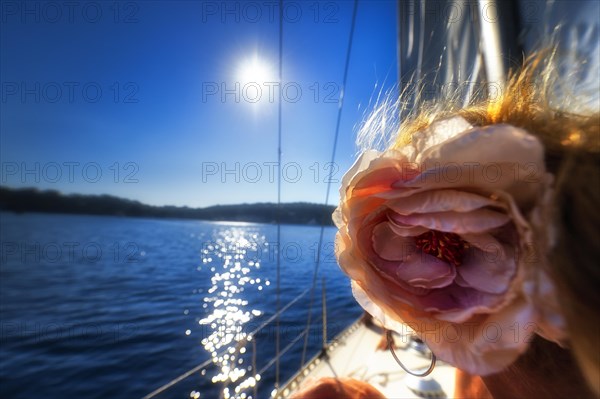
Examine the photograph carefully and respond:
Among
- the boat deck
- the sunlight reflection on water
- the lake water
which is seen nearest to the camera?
the boat deck

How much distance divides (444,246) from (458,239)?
0.01 metres

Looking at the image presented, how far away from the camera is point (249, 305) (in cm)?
734

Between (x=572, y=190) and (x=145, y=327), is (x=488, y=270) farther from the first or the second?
(x=145, y=327)

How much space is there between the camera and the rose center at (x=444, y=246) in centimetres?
27

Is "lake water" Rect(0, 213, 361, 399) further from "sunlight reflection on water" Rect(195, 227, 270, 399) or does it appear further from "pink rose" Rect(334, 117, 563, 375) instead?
"pink rose" Rect(334, 117, 563, 375)

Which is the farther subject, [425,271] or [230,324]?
[230,324]

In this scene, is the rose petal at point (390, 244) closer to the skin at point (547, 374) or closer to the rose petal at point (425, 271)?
the rose petal at point (425, 271)

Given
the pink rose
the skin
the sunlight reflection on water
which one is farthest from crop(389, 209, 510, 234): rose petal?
the sunlight reflection on water

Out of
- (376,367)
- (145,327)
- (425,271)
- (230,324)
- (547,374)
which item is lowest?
(230,324)

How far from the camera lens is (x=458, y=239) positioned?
264 mm

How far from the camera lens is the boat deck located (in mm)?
1075

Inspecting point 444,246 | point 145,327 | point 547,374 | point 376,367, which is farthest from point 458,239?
point 145,327

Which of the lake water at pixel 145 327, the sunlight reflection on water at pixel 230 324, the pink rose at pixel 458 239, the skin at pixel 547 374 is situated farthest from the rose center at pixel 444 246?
the sunlight reflection on water at pixel 230 324

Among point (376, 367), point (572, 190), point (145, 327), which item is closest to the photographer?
point (572, 190)
